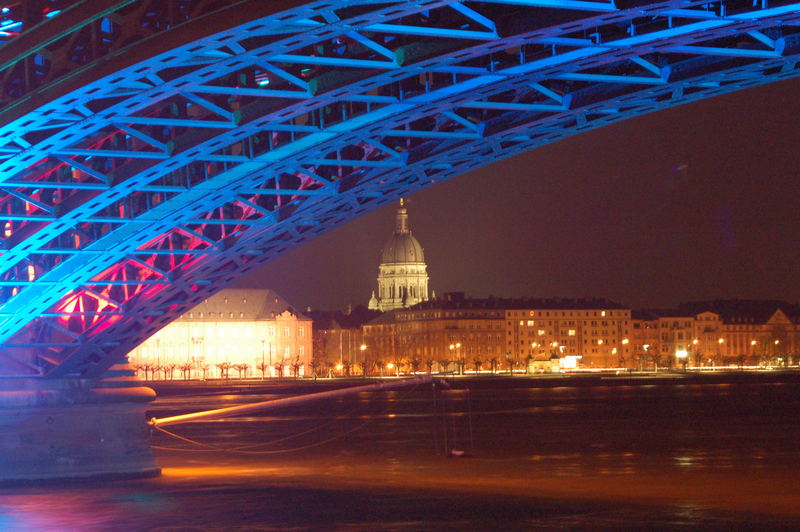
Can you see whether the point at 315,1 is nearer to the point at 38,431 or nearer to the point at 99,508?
the point at 99,508

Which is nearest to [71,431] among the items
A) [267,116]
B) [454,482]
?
[454,482]

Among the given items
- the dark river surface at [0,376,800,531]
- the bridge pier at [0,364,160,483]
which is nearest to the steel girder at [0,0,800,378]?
the bridge pier at [0,364,160,483]

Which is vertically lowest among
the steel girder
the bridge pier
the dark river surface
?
the dark river surface

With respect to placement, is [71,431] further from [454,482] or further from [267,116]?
[267,116]

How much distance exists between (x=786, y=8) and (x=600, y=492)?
1109 centimetres

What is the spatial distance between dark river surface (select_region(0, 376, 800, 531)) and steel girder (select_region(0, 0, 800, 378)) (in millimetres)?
5080

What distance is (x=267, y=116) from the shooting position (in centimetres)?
2542

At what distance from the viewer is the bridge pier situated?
35062mm

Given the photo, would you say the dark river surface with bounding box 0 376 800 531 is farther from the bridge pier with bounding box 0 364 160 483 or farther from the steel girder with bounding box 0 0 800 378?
the steel girder with bounding box 0 0 800 378

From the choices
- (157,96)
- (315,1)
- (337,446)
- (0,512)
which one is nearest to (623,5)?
(315,1)

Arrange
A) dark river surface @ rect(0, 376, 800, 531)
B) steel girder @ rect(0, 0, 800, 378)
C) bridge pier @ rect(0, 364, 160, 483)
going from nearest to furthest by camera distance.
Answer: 1. steel girder @ rect(0, 0, 800, 378)
2. dark river surface @ rect(0, 376, 800, 531)
3. bridge pier @ rect(0, 364, 160, 483)

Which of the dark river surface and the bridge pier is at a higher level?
the bridge pier

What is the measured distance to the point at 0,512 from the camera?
27.8 metres

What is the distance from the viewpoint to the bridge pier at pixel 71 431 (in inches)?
1380
